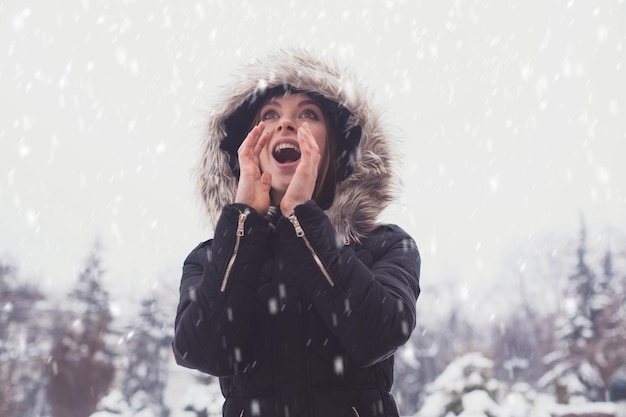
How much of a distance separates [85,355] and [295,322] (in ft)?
92.4

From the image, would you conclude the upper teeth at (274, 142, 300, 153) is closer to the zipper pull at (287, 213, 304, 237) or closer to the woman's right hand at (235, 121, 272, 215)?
the woman's right hand at (235, 121, 272, 215)

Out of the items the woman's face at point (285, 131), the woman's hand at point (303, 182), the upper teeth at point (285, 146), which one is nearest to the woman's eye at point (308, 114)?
the woman's face at point (285, 131)

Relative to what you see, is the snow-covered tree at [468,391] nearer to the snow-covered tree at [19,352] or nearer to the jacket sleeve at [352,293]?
the jacket sleeve at [352,293]

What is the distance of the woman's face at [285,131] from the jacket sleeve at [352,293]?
50cm

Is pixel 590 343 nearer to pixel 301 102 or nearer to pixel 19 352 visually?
pixel 301 102

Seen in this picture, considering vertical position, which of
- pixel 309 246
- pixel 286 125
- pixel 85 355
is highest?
pixel 85 355

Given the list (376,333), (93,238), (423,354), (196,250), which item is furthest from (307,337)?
(423,354)

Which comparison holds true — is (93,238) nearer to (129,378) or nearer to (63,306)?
(129,378)

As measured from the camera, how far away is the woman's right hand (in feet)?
7.72

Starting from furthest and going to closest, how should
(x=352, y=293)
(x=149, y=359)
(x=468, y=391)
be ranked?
(x=149, y=359) → (x=468, y=391) → (x=352, y=293)

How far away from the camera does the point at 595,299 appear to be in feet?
84.6

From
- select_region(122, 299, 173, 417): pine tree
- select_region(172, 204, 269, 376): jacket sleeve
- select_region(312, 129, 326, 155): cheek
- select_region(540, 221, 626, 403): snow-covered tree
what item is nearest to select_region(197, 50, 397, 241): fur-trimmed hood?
select_region(312, 129, 326, 155): cheek

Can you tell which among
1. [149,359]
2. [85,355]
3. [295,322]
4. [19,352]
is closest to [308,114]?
[295,322]

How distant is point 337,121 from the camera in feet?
Result: 10.5
